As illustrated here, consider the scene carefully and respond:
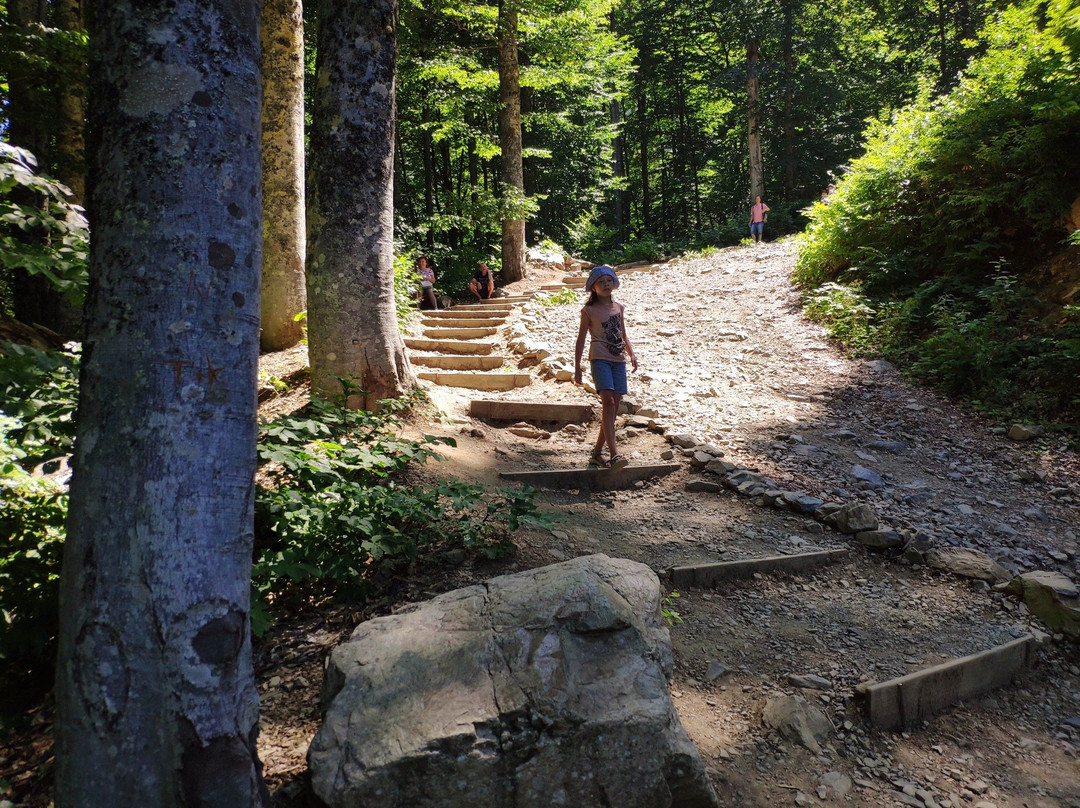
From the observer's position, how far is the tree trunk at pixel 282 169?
6621 millimetres

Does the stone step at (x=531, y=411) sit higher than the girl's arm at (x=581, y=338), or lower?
lower

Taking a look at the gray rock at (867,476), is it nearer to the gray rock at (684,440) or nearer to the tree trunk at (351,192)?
the gray rock at (684,440)

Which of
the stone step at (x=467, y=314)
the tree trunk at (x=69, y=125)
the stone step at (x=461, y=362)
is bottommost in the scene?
the stone step at (x=461, y=362)

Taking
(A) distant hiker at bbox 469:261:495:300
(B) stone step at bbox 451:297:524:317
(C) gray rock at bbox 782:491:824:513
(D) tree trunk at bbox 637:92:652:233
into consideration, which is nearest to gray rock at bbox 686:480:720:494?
(C) gray rock at bbox 782:491:824:513

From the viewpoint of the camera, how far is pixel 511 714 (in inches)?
80.9

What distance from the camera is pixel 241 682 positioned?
167cm

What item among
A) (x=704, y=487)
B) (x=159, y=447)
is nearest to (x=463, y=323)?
(x=704, y=487)

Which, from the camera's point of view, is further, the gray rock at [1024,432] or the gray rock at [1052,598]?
the gray rock at [1024,432]

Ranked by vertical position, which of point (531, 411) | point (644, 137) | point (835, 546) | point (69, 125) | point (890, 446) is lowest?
point (835, 546)

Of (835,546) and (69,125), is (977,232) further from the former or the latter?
(69,125)

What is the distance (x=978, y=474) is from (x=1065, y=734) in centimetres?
346

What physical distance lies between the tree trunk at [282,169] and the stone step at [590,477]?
3470 mm

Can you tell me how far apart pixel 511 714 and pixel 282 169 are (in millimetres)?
6536

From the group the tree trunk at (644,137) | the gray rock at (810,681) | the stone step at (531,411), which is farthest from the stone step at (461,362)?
the tree trunk at (644,137)
